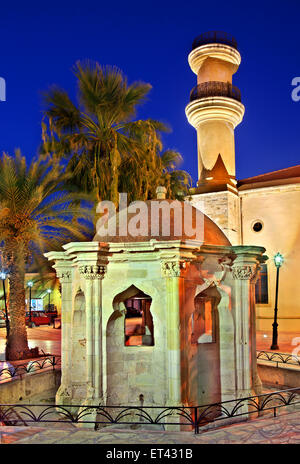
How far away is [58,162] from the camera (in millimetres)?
15820

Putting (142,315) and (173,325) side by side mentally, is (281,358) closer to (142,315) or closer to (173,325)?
(142,315)

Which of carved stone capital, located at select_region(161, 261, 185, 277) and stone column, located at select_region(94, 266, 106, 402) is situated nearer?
carved stone capital, located at select_region(161, 261, 185, 277)

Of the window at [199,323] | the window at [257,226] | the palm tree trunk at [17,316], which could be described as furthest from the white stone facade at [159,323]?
the window at [257,226]

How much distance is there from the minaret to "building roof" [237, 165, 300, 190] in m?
1.01

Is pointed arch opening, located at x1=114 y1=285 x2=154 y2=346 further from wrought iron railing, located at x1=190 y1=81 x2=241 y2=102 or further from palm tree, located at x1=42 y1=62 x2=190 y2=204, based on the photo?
wrought iron railing, located at x1=190 y1=81 x2=241 y2=102

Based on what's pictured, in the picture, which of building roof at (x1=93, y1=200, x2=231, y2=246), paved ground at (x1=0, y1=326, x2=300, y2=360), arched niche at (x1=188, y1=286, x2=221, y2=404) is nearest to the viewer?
arched niche at (x1=188, y1=286, x2=221, y2=404)

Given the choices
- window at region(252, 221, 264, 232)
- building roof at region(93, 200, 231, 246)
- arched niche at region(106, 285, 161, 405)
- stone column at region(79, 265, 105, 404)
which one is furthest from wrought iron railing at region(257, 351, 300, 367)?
window at region(252, 221, 264, 232)

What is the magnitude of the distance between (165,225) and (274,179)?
18.0m

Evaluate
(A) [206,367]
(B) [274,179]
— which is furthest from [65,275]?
(B) [274,179]

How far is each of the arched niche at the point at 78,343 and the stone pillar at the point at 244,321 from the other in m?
3.67

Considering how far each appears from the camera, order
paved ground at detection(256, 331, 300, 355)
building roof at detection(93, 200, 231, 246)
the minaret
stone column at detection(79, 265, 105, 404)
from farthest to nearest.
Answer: the minaret < paved ground at detection(256, 331, 300, 355) < building roof at detection(93, 200, 231, 246) < stone column at detection(79, 265, 105, 404)

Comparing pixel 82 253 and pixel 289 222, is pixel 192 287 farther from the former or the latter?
pixel 289 222

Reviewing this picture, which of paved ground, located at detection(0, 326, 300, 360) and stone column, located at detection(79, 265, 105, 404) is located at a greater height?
stone column, located at detection(79, 265, 105, 404)

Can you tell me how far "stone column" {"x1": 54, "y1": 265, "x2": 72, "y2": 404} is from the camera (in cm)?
1083
